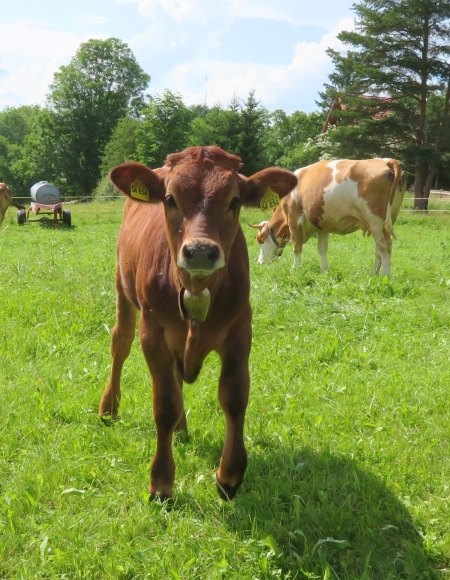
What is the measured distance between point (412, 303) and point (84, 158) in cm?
5747

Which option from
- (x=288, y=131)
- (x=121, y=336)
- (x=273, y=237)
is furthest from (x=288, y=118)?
(x=121, y=336)

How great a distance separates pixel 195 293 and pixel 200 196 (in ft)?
1.47

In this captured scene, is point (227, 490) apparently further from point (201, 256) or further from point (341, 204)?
point (341, 204)

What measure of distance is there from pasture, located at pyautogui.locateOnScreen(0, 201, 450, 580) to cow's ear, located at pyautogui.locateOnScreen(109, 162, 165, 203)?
1533 millimetres

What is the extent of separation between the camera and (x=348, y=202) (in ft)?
33.8

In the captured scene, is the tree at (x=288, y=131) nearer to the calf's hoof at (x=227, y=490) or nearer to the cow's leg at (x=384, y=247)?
the cow's leg at (x=384, y=247)

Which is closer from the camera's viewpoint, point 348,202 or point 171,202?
point 171,202

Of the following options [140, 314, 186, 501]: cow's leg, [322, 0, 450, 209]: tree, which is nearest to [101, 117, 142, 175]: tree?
[322, 0, 450, 209]: tree

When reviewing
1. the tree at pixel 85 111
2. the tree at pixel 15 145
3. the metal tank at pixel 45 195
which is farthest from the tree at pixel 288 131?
the metal tank at pixel 45 195

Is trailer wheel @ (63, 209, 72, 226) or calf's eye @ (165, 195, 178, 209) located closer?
calf's eye @ (165, 195, 178, 209)

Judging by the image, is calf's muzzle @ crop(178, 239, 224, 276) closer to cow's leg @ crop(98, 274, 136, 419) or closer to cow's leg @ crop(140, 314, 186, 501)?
cow's leg @ crop(140, 314, 186, 501)

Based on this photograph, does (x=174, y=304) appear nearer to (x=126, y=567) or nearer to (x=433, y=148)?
(x=126, y=567)

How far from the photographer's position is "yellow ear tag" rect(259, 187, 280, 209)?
10.9 feet

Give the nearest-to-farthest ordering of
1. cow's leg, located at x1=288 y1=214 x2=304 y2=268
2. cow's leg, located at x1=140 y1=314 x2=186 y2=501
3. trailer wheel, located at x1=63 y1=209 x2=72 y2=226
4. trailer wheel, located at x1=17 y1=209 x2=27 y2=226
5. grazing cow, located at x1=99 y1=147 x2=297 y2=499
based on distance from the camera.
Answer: grazing cow, located at x1=99 y1=147 x2=297 y2=499 < cow's leg, located at x1=140 y1=314 x2=186 y2=501 < cow's leg, located at x1=288 y1=214 x2=304 y2=268 < trailer wheel, located at x1=63 y1=209 x2=72 y2=226 < trailer wheel, located at x1=17 y1=209 x2=27 y2=226
